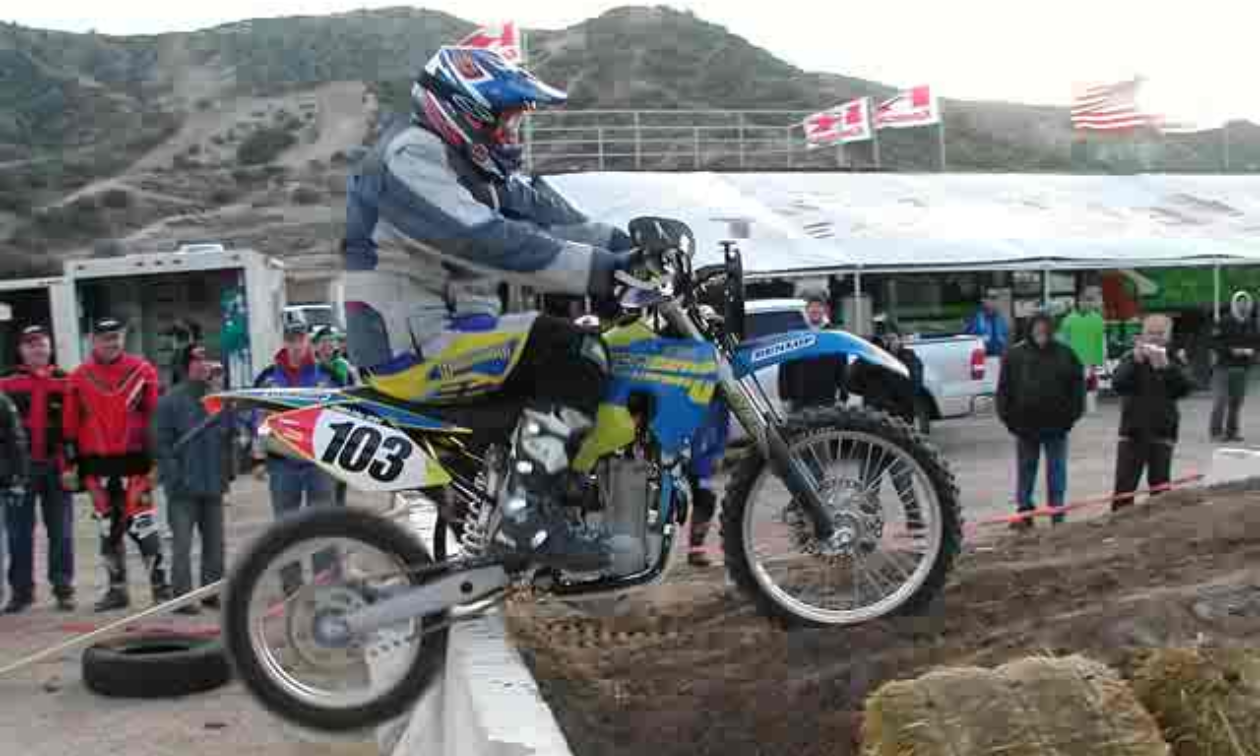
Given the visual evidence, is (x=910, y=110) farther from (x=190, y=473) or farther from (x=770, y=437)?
(x=770, y=437)

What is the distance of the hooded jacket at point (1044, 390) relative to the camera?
10.5 meters

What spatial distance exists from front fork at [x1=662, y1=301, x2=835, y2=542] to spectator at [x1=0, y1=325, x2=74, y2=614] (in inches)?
255

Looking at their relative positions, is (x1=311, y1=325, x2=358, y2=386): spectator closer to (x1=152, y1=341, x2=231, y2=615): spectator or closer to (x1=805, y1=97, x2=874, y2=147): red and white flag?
(x1=152, y1=341, x2=231, y2=615): spectator

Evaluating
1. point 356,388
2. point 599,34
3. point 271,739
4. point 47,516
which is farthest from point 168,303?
point 599,34

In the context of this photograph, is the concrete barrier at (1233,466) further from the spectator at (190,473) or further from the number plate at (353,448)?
the spectator at (190,473)

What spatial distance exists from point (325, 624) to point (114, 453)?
5.75 metres

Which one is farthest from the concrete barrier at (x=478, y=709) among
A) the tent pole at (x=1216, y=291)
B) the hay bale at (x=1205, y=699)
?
the tent pole at (x=1216, y=291)

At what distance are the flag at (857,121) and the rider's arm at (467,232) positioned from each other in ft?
91.0

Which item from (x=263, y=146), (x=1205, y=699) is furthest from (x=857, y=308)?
(x=263, y=146)

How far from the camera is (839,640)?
176 inches

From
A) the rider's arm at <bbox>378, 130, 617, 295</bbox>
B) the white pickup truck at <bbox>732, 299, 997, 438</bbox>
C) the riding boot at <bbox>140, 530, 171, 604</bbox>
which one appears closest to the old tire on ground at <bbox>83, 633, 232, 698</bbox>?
the riding boot at <bbox>140, 530, 171, 604</bbox>

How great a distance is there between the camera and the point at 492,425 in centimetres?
473

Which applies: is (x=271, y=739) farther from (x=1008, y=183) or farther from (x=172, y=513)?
(x=1008, y=183)

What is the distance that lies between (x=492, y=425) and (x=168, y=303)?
635 inches
